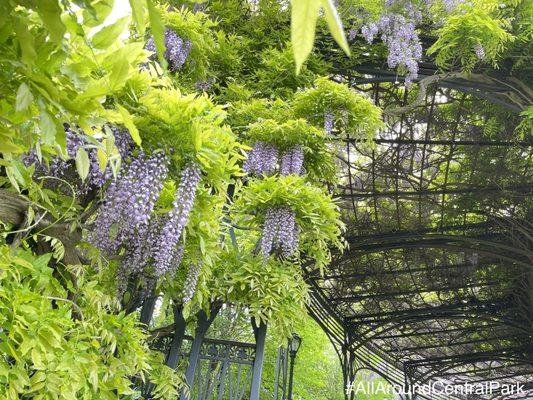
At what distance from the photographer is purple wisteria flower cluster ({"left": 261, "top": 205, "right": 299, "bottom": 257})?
312 cm

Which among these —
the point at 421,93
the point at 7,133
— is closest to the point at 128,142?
the point at 7,133

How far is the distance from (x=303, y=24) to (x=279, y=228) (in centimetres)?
283

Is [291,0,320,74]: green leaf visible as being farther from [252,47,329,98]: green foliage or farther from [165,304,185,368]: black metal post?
[252,47,329,98]: green foliage

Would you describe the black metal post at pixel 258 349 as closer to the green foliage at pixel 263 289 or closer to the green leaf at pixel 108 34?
the green foliage at pixel 263 289

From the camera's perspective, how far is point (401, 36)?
14.4ft

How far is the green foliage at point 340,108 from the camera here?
12.0 feet

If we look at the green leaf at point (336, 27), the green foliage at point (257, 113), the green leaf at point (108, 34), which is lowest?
the green leaf at point (336, 27)

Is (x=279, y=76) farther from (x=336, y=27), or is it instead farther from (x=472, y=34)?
(x=336, y=27)

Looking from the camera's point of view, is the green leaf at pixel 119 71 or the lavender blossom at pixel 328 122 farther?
the lavender blossom at pixel 328 122

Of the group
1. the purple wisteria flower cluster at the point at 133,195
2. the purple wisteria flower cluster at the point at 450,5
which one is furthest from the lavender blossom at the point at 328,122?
the purple wisteria flower cluster at the point at 133,195

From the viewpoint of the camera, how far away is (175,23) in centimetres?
363

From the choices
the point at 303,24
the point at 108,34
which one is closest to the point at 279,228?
the point at 108,34

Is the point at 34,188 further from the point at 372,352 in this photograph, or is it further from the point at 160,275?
the point at 372,352

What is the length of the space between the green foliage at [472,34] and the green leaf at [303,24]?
12.8 feet
